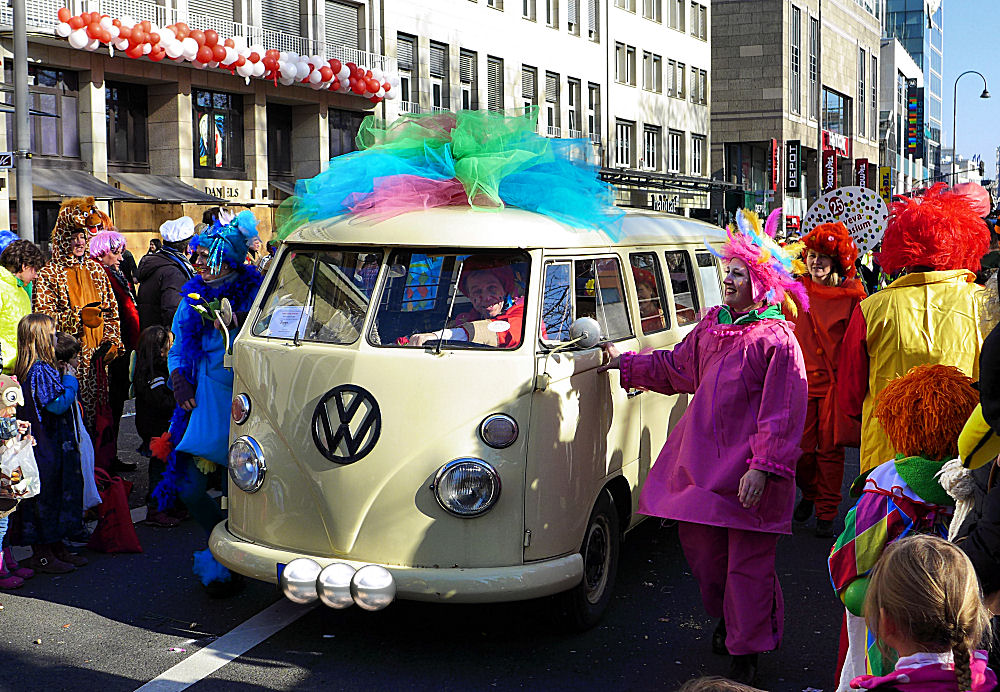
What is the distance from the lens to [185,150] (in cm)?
3045

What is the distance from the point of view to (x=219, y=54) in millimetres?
29922

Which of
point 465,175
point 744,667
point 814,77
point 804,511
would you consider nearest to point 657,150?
point 814,77

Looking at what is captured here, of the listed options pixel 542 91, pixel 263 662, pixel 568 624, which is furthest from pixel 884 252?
pixel 542 91

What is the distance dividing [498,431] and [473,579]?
0.62 m

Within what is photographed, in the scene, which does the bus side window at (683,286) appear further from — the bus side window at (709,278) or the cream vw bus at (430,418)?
the cream vw bus at (430,418)

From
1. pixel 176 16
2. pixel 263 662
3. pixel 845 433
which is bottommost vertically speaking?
pixel 263 662

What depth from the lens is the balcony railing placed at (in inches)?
1035

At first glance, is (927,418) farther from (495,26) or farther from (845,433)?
(495,26)

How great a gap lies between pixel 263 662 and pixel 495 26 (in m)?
39.5

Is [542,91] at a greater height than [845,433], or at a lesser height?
greater

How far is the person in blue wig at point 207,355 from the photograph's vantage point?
242 inches

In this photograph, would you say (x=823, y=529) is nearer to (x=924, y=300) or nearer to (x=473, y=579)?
(x=924, y=300)

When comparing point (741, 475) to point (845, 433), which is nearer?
point (741, 475)

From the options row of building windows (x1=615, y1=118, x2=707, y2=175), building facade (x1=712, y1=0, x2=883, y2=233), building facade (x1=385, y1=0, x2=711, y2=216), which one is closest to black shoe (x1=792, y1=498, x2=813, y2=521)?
building facade (x1=385, y1=0, x2=711, y2=216)
